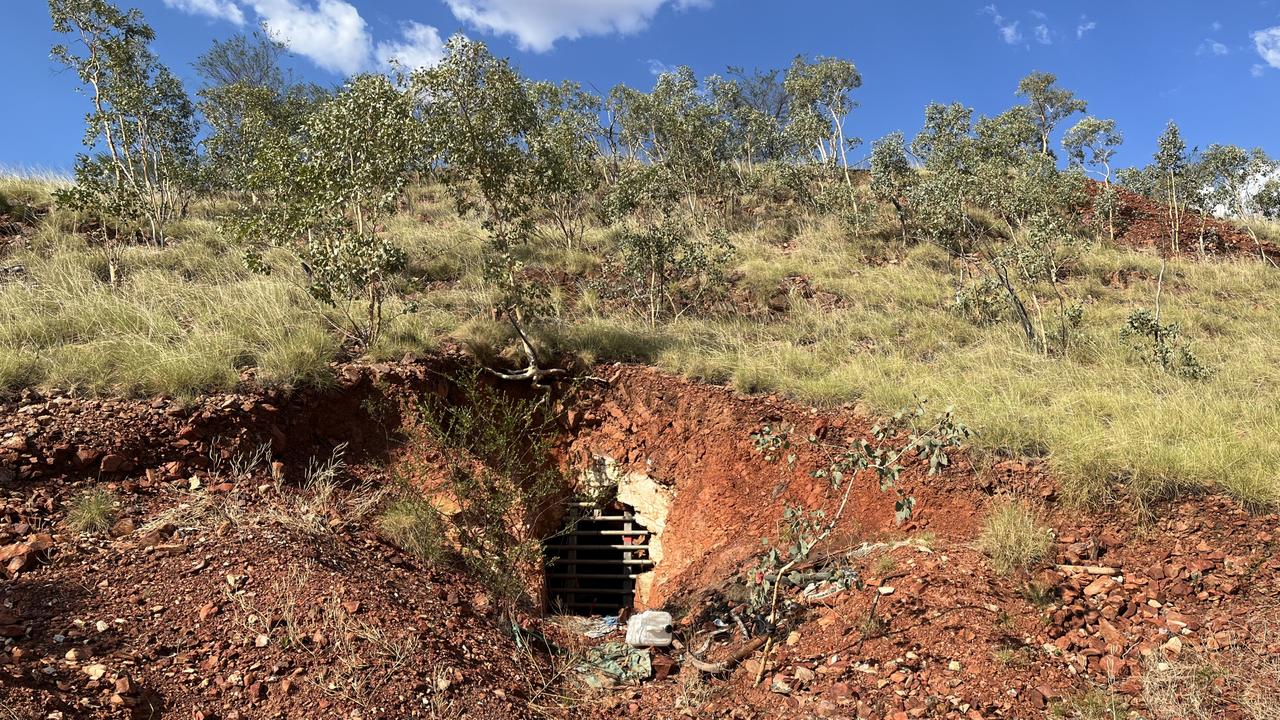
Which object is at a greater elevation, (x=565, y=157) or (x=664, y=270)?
(x=565, y=157)

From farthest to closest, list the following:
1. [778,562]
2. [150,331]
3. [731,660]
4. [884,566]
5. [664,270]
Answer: [664,270]
[150,331]
[884,566]
[778,562]
[731,660]

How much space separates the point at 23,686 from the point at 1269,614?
20.7 ft

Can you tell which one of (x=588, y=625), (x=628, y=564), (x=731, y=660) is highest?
(x=731, y=660)

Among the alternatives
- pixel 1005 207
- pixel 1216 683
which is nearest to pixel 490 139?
pixel 1216 683

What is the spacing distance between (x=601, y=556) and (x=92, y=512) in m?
5.27

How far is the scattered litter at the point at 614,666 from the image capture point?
442 cm

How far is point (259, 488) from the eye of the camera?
5.30 m

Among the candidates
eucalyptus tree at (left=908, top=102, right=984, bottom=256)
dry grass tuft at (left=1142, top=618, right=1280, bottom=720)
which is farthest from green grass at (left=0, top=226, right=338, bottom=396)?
eucalyptus tree at (left=908, top=102, right=984, bottom=256)

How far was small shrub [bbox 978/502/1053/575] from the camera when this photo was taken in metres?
4.55

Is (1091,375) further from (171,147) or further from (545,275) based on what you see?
(171,147)

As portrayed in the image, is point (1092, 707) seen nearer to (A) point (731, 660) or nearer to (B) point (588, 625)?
(A) point (731, 660)

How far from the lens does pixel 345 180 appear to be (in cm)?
720

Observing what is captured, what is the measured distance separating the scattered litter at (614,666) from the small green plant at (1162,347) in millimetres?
6720

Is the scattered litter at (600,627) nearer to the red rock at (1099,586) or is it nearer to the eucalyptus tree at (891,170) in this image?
the red rock at (1099,586)
